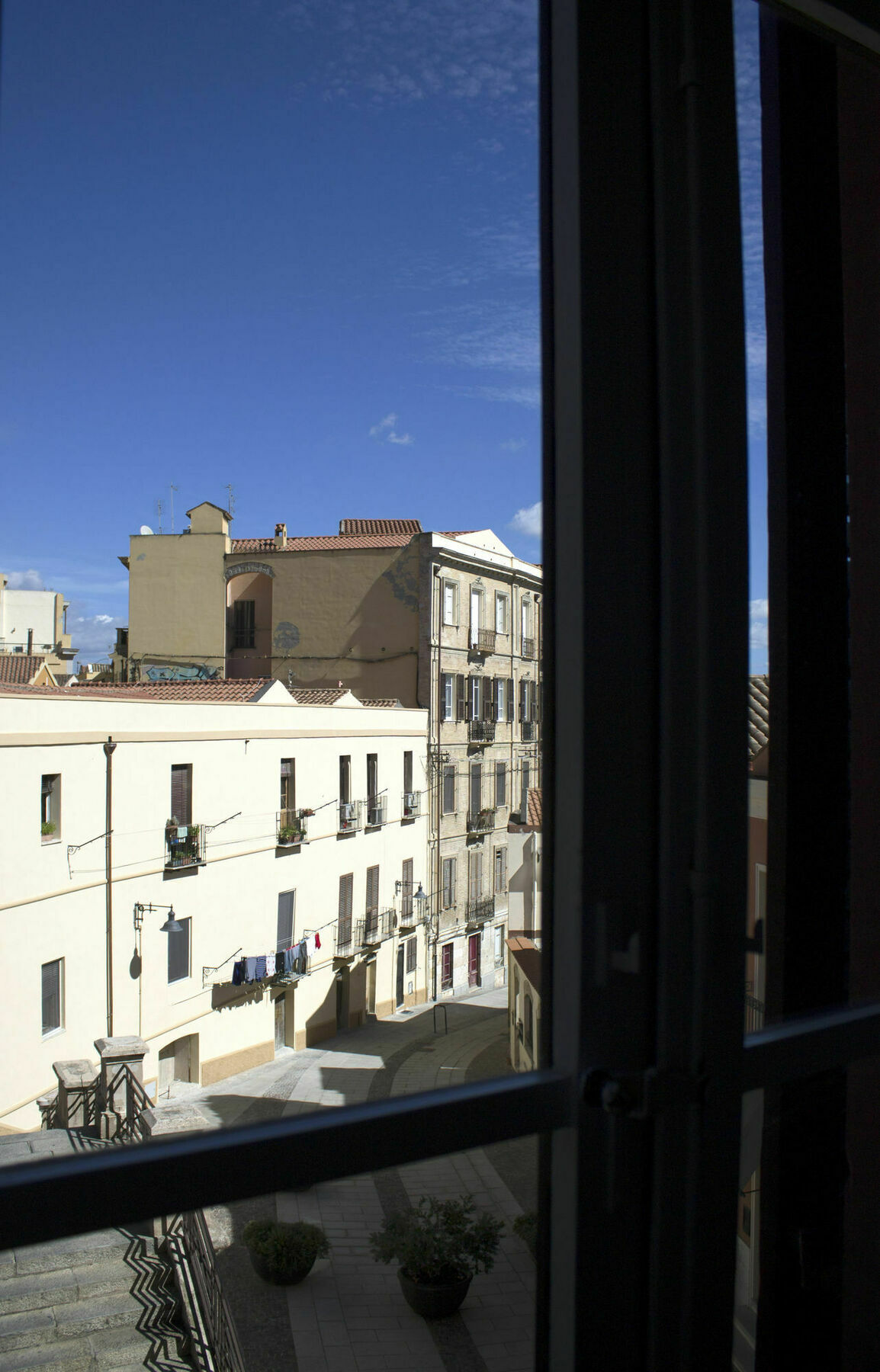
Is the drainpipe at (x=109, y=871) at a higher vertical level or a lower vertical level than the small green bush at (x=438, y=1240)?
higher

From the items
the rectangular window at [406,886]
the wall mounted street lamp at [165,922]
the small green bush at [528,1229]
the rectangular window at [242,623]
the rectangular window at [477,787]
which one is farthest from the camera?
the rectangular window at [242,623]

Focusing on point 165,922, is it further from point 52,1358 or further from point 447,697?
point 447,697

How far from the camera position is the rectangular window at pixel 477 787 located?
39.4 inches

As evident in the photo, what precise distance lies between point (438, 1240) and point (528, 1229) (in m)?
0.07

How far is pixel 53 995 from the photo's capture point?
68cm

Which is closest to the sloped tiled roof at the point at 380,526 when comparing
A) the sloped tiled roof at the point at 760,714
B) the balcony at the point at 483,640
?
the balcony at the point at 483,640

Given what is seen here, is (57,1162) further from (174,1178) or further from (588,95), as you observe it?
(588,95)

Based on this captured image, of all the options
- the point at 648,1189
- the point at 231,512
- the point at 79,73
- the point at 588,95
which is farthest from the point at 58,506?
the point at 648,1189

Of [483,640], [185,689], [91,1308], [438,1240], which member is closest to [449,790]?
[483,640]

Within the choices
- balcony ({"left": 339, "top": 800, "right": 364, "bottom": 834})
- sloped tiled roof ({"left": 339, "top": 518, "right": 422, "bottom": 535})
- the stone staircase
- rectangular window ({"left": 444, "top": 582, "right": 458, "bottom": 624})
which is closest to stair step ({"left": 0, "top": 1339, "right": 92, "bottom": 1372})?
the stone staircase

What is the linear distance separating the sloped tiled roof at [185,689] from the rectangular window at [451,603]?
28 centimetres

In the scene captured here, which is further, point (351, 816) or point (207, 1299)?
point (351, 816)

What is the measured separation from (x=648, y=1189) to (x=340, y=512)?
55 cm

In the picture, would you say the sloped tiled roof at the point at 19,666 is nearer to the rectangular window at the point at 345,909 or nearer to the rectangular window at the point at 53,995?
the rectangular window at the point at 53,995
